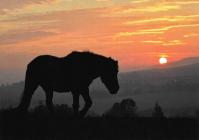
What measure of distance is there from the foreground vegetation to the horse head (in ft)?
8.83

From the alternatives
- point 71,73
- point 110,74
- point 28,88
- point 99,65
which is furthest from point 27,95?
point 110,74

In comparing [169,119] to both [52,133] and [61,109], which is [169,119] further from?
[61,109]

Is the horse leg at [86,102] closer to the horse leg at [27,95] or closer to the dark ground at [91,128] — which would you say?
the dark ground at [91,128]

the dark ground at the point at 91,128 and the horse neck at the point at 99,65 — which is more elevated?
the horse neck at the point at 99,65

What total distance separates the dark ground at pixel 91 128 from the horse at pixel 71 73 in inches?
80.6

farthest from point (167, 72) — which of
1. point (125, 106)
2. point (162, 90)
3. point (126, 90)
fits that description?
point (125, 106)

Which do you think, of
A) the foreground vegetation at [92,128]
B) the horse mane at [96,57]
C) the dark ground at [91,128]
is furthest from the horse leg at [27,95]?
the dark ground at [91,128]

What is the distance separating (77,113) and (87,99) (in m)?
0.83

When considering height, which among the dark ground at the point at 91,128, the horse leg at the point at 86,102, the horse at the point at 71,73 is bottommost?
the dark ground at the point at 91,128

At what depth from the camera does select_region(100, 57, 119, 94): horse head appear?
18.3 m

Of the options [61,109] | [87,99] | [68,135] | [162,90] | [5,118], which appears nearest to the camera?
[68,135]

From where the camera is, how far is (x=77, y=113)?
17.3 metres

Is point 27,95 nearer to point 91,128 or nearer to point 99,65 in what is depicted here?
point 99,65

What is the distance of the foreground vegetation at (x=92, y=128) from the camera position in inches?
555
